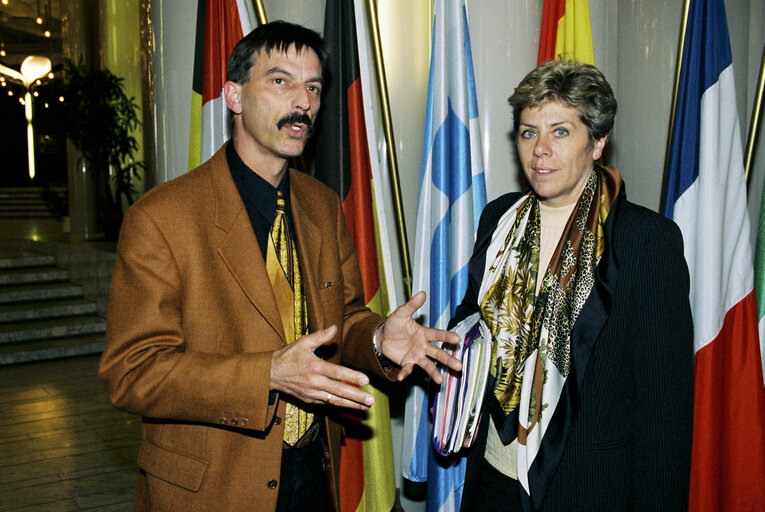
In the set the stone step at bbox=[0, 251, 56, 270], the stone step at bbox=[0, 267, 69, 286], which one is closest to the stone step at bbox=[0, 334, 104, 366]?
the stone step at bbox=[0, 267, 69, 286]

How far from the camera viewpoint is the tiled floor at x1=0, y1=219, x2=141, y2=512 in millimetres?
3832

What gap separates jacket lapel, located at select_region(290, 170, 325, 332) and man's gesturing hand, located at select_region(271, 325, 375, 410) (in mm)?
302

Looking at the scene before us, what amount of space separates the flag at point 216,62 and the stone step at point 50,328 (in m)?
5.99

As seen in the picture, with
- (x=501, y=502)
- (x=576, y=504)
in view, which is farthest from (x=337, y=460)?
(x=576, y=504)

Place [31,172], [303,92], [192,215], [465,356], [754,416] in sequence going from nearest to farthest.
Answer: [192,215], [303,92], [465,356], [754,416], [31,172]

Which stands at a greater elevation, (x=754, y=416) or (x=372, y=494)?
(x=754, y=416)

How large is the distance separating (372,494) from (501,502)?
3.01 feet

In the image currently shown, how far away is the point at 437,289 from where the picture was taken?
8.79 ft

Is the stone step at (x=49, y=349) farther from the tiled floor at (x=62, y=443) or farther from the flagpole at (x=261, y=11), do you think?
the flagpole at (x=261, y=11)

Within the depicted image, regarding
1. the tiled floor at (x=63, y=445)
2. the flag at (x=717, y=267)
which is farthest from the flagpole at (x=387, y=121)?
the tiled floor at (x=63, y=445)

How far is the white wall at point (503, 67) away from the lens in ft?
9.12

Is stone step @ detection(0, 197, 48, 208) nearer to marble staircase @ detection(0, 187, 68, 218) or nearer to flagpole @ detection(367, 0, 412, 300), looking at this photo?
marble staircase @ detection(0, 187, 68, 218)

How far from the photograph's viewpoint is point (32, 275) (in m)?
8.59

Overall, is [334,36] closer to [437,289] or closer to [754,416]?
[437,289]
